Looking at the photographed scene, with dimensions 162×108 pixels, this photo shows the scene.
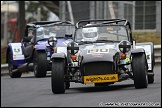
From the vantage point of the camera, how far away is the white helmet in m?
14.5

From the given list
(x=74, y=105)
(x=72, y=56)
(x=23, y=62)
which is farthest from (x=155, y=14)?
(x=74, y=105)

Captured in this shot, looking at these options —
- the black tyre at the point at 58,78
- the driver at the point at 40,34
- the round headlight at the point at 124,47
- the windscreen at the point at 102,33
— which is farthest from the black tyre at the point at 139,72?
the driver at the point at 40,34

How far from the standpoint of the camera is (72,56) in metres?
13.4

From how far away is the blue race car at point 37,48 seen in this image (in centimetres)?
1938

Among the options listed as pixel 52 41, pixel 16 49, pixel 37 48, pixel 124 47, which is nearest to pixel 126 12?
pixel 16 49

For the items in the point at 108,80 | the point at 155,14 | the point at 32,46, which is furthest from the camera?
the point at 155,14

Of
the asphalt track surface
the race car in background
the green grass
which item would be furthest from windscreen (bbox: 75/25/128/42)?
the green grass

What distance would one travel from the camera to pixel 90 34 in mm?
14578

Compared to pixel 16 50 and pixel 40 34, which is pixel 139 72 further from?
pixel 16 50

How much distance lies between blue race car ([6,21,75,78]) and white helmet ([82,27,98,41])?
14.3 feet

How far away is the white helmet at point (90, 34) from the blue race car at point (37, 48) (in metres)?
4.37

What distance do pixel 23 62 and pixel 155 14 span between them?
8.71 meters

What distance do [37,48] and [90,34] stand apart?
17.3ft

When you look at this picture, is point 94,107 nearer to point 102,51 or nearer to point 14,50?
point 102,51
